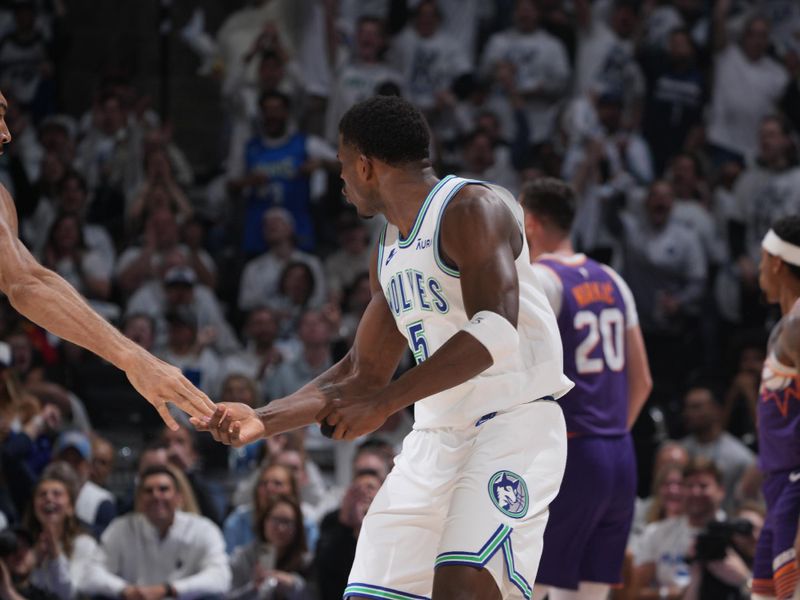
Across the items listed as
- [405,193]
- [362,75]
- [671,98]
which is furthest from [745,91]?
[405,193]

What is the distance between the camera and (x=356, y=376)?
4953 millimetres

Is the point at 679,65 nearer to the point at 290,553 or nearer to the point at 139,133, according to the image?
the point at 139,133

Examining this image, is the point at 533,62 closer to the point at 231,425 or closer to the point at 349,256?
the point at 349,256

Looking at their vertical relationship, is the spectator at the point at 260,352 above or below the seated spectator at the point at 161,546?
above

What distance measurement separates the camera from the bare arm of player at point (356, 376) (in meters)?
4.77

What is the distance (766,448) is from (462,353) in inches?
90.8

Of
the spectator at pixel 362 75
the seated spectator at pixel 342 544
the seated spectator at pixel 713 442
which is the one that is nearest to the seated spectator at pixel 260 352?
the seated spectator at pixel 342 544

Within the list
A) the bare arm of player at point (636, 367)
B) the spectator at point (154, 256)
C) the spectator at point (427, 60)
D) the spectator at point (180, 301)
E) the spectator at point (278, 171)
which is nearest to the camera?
the bare arm of player at point (636, 367)

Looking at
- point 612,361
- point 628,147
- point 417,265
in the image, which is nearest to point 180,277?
point 628,147

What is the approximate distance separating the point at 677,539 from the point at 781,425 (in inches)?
122

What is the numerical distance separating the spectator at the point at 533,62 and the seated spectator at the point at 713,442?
381cm

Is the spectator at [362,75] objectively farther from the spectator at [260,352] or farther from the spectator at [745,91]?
the spectator at [745,91]

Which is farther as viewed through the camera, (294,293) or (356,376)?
(294,293)

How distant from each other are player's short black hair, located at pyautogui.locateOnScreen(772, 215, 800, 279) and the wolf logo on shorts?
2.23 m
